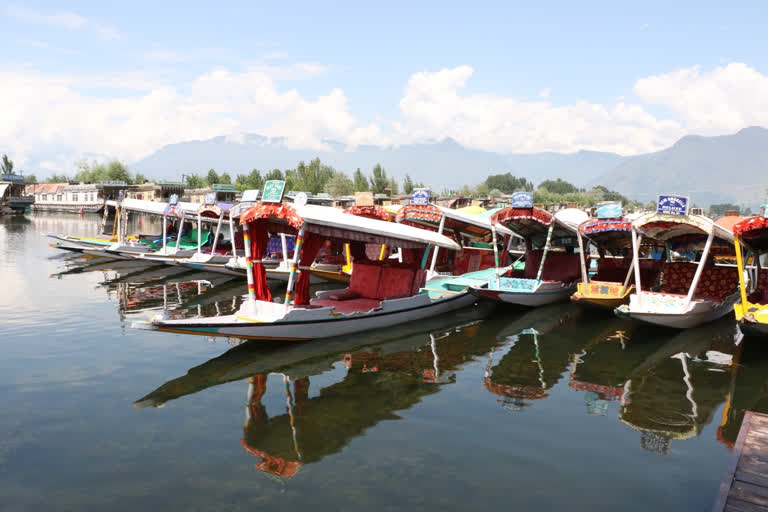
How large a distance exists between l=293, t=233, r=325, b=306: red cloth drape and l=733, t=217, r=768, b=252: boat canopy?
1009cm

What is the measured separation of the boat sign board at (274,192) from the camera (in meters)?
11.6

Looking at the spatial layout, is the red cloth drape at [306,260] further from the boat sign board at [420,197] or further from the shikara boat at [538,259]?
the boat sign board at [420,197]

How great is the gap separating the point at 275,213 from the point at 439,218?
923 cm

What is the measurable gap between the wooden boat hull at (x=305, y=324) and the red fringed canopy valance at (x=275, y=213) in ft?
7.23

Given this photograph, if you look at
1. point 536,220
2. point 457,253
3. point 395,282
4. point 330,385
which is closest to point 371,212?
point 457,253

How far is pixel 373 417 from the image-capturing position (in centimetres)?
859

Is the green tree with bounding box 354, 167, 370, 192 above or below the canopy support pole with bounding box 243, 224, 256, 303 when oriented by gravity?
above

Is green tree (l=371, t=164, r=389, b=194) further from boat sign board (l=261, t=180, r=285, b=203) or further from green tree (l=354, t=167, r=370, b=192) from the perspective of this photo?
boat sign board (l=261, t=180, r=285, b=203)

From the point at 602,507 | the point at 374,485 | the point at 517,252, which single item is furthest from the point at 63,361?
the point at 517,252

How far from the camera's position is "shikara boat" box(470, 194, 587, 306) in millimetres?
16731

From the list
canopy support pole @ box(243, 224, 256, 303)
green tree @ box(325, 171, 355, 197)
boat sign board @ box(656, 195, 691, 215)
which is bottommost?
canopy support pole @ box(243, 224, 256, 303)

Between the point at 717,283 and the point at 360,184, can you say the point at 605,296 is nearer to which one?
the point at 717,283

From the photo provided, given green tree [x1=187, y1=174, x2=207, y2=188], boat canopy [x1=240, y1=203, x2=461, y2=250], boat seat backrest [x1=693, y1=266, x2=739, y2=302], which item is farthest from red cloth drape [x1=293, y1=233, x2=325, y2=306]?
green tree [x1=187, y1=174, x2=207, y2=188]

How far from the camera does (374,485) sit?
6523mm
